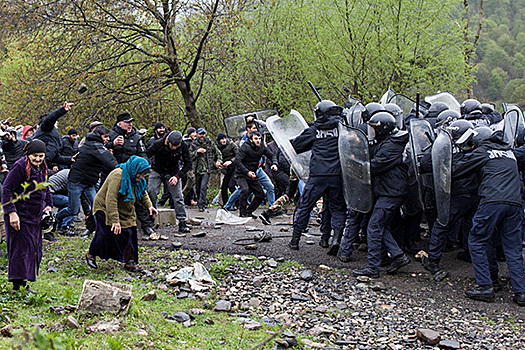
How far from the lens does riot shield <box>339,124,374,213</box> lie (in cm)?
658

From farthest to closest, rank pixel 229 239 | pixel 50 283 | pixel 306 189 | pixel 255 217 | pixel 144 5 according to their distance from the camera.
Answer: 1. pixel 144 5
2. pixel 255 217
3. pixel 229 239
4. pixel 306 189
5. pixel 50 283

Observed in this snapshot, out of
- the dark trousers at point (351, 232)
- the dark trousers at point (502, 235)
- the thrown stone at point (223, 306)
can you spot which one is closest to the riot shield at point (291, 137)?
the dark trousers at point (351, 232)

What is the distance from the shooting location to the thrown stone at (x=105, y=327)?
4.14 metres

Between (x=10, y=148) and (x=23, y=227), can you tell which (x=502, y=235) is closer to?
(x=23, y=227)

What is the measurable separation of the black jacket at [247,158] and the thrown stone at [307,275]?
3743mm

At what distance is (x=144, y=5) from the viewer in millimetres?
14914

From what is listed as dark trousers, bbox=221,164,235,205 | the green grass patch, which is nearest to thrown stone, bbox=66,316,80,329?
the green grass patch

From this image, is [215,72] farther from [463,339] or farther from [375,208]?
[463,339]

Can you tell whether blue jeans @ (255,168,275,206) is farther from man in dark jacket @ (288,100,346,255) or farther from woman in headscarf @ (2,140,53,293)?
woman in headscarf @ (2,140,53,293)

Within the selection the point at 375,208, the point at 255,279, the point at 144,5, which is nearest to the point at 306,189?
the point at 375,208

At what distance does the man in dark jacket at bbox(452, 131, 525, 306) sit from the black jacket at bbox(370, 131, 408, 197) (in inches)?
36.7

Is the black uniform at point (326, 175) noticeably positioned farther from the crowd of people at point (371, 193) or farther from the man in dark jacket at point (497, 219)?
the man in dark jacket at point (497, 219)

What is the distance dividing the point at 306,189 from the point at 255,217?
131 inches

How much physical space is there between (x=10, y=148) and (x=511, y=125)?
7931mm
